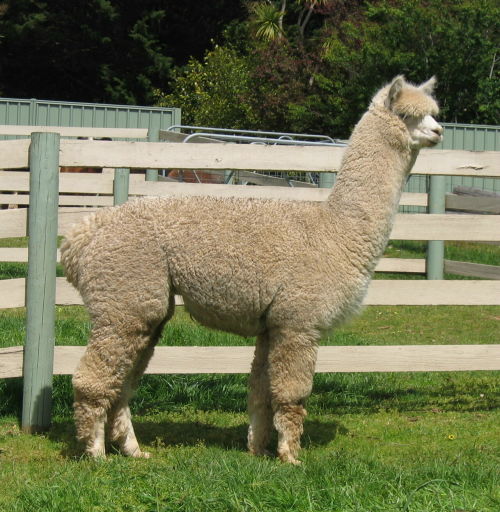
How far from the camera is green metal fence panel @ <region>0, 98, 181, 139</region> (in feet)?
59.9

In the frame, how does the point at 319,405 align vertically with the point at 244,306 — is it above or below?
below

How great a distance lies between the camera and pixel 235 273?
458 centimetres

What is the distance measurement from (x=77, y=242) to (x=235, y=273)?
0.82 meters

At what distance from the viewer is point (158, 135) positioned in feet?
35.9

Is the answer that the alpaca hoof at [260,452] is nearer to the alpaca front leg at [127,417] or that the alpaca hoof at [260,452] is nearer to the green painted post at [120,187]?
the alpaca front leg at [127,417]

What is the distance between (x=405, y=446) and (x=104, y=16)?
2706 centimetres

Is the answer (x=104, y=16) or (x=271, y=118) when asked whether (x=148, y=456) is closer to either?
(x=271, y=118)

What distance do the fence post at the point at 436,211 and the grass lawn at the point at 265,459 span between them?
1458 mm

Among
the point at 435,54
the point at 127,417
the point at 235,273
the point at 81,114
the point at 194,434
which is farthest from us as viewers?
the point at 435,54

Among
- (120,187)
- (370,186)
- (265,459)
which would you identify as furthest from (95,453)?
(120,187)

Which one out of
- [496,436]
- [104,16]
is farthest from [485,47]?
[496,436]

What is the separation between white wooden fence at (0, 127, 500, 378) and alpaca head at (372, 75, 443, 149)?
30.6 inches

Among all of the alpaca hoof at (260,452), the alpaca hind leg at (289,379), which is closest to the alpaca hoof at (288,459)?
the alpaca hind leg at (289,379)

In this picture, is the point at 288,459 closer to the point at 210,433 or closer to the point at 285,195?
the point at 210,433
